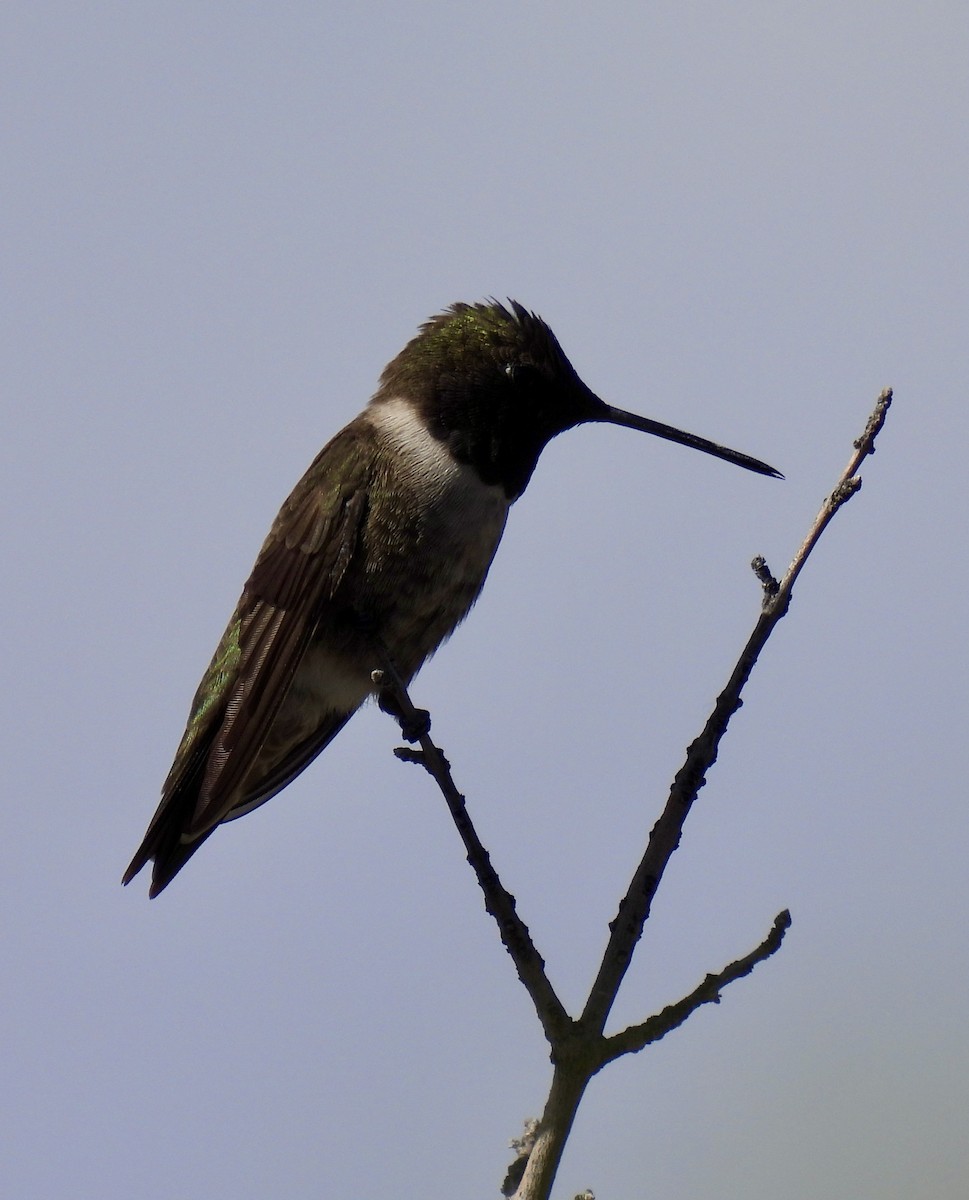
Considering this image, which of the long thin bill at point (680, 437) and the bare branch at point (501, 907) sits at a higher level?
the long thin bill at point (680, 437)

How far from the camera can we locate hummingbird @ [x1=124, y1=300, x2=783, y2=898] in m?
4.62

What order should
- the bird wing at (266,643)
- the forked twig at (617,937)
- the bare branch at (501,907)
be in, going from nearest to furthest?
the forked twig at (617,937), the bare branch at (501,907), the bird wing at (266,643)

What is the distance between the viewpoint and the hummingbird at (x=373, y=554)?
15.2 feet

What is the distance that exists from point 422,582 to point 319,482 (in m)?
0.57

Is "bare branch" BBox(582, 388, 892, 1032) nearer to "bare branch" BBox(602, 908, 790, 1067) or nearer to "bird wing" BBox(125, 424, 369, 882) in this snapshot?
"bare branch" BBox(602, 908, 790, 1067)

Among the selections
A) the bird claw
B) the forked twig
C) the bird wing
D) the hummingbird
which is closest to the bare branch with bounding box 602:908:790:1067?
the forked twig

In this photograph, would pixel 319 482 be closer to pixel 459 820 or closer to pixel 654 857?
pixel 459 820

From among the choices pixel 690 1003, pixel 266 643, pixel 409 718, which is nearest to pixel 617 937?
pixel 690 1003

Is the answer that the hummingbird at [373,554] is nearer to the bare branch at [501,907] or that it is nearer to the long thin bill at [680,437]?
the long thin bill at [680,437]

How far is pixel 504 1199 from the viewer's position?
2.61 m

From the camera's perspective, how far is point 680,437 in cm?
529

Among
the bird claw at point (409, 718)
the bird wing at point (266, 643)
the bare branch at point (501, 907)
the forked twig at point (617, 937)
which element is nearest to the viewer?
the forked twig at point (617, 937)

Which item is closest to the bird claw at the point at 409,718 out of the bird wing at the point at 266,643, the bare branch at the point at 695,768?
Answer: the bird wing at the point at 266,643

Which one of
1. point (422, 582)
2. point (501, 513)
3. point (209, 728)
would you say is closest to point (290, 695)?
point (209, 728)
